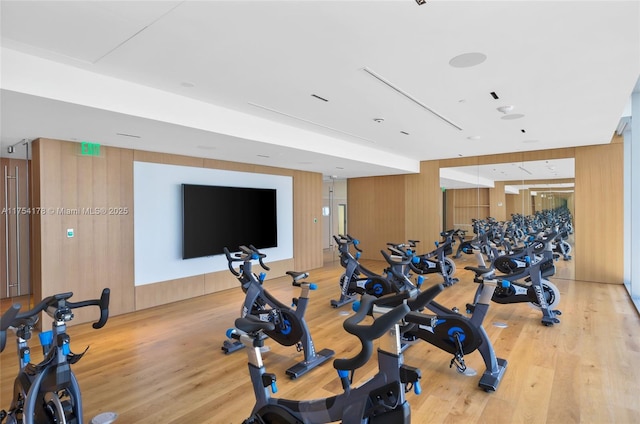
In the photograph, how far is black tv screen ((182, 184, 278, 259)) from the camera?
5.88 metres

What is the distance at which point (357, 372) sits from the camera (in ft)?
10.4

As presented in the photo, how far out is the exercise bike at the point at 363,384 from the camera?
123 cm

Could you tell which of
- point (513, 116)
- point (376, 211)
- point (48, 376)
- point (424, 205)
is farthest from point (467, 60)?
point (376, 211)

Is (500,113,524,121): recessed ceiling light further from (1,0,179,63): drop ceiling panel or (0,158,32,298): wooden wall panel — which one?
(0,158,32,298): wooden wall panel

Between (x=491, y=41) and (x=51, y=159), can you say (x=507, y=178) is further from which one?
(x=51, y=159)

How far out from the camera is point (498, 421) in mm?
2404

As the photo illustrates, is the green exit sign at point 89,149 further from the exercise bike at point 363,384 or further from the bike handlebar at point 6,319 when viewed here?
the exercise bike at point 363,384

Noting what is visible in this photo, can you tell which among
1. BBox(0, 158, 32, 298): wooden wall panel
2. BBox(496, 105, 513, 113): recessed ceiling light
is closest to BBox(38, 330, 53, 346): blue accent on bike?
BBox(0, 158, 32, 298): wooden wall panel

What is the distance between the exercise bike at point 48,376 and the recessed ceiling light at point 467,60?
3199mm

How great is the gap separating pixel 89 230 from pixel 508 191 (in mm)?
8611

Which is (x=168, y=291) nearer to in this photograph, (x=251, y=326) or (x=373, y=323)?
(x=251, y=326)

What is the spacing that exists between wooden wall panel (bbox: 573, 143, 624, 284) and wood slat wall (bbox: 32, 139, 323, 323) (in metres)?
7.35

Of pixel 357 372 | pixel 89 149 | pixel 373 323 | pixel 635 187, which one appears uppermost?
pixel 89 149

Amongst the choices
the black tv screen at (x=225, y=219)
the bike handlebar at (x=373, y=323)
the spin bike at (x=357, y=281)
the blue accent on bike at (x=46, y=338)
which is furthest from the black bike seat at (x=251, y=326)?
the black tv screen at (x=225, y=219)
